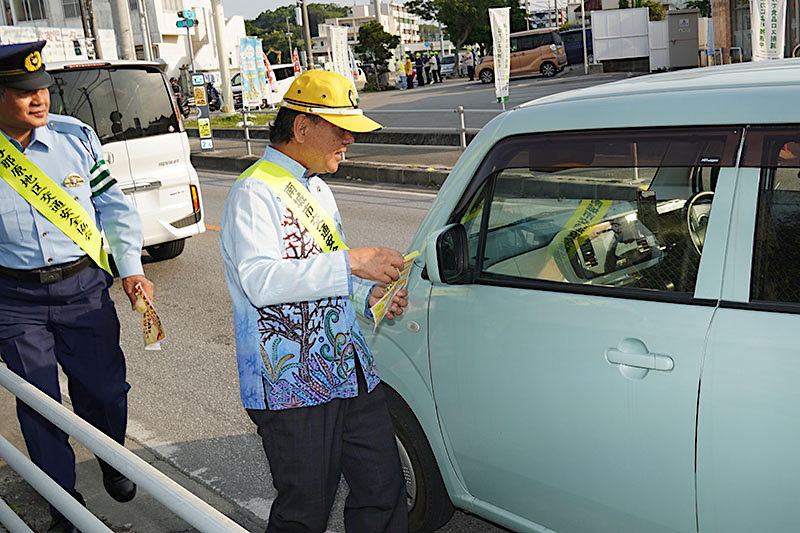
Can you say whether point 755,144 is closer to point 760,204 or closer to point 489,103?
point 760,204

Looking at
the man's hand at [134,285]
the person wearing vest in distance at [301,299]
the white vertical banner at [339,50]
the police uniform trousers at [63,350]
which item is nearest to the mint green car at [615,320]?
the person wearing vest in distance at [301,299]

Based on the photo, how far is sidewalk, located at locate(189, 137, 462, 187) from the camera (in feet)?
43.7

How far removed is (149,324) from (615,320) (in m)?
1.93

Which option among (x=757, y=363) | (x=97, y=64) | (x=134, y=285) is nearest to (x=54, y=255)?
(x=134, y=285)

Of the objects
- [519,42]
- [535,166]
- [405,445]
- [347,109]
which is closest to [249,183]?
[347,109]

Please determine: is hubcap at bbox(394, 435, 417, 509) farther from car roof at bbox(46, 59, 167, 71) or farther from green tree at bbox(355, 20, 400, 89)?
green tree at bbox(355, 20, 400, 89)

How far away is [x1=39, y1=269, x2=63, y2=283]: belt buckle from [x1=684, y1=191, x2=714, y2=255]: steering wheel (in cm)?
245

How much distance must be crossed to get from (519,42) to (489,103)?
595 inches

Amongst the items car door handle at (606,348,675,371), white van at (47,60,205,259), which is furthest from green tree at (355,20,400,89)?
car door handle at (606,348,675,371)

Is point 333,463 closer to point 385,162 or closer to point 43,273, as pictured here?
point 43,273

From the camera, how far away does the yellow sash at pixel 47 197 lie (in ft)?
11.0

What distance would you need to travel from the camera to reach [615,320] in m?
2.35

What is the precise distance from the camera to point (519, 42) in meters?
42.1

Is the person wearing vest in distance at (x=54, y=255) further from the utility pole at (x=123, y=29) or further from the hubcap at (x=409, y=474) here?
the utility pole at (x=123, y=29)
